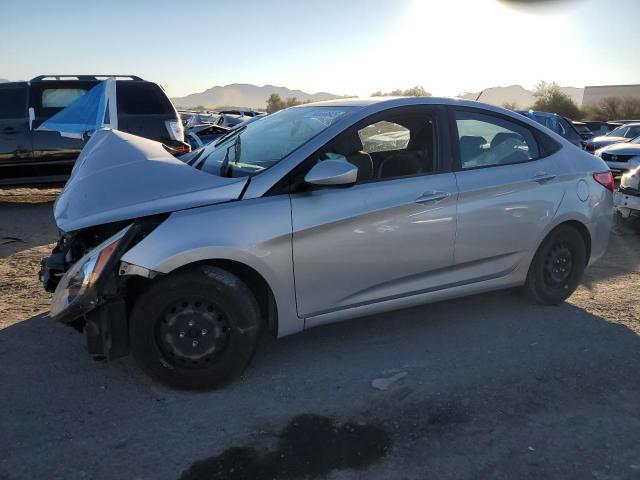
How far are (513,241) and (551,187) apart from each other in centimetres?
58

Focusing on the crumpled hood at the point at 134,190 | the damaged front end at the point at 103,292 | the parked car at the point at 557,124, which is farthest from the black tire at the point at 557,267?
the parked car at the point at 557,124

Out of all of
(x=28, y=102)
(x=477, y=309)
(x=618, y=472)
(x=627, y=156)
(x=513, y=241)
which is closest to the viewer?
(x=618, y=472)

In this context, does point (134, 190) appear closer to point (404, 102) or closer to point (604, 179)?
point (404, 102)

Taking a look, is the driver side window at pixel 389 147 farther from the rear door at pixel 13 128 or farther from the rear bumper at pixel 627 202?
the rear door at pixel 13 128

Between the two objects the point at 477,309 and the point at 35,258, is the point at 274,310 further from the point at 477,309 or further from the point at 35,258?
the point at 35,258

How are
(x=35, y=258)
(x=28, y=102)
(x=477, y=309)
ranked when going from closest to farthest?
(x=477, y=309), (x=35, y=258), (x=28, y=102)

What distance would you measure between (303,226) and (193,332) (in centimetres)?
Result: 92

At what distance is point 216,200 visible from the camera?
3.33 meters

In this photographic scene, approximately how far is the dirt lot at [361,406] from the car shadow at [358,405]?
→ 1 cm

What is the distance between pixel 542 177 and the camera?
14.5 ft

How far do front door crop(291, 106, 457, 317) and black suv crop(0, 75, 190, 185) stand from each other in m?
5.63

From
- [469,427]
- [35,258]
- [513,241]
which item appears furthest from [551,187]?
[35,258]

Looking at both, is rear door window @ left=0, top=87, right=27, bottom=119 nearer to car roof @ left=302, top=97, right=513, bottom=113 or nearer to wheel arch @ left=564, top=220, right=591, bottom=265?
car roof @ left=302, top=97, right=513, bottom=113

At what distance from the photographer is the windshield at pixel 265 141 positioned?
148 inches
